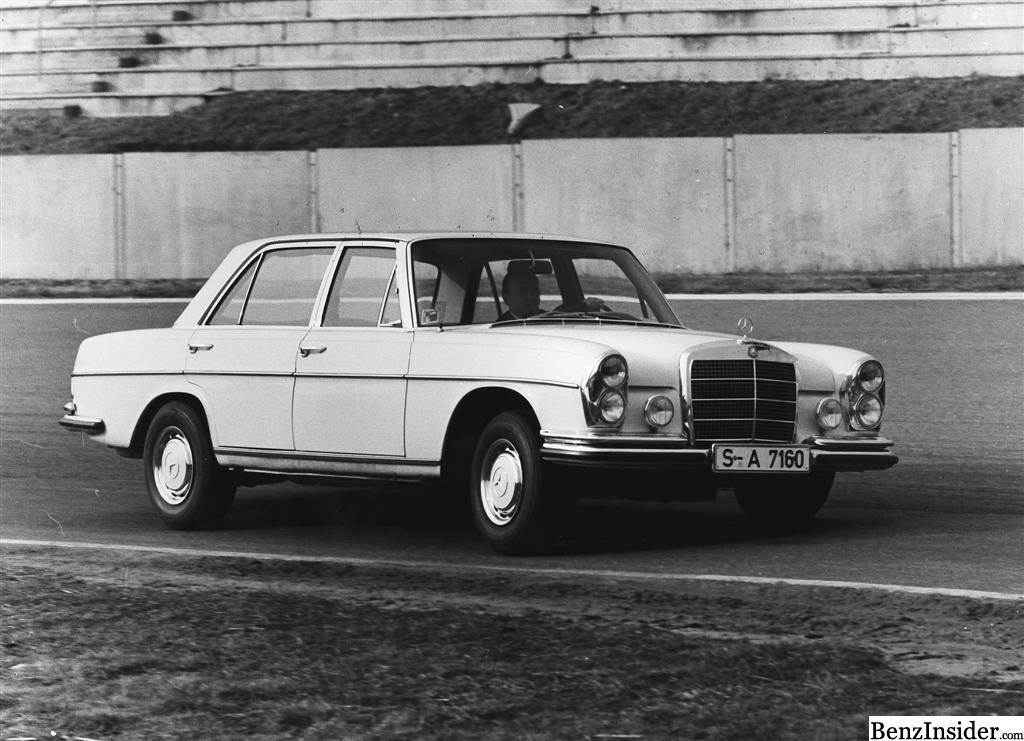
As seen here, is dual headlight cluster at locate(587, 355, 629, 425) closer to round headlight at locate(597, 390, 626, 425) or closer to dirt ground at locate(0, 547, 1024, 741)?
round headlight at locate(597, 390, 626, 425)

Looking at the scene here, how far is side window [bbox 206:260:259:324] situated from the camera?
9.23 m

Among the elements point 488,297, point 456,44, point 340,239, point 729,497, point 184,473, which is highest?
point 456,44

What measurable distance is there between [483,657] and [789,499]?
4014 millimetres

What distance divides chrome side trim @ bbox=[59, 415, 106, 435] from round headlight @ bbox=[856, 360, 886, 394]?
4298 millimetres

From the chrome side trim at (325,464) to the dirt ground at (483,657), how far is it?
3.59ft

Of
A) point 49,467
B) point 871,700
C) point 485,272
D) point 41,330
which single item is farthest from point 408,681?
point 41,330

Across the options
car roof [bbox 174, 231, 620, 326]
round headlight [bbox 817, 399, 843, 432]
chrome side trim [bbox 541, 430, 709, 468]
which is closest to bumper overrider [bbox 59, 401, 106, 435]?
car roof [bbox 174, 231, 620, 326]

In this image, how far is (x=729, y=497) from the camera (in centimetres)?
1044

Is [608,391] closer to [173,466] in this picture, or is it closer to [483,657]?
[483,657]

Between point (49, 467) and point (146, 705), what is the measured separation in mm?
7715

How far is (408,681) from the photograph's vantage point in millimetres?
4832

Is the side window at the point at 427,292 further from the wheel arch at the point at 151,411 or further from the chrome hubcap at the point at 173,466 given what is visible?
the chrome hubcap at the point at 173,466

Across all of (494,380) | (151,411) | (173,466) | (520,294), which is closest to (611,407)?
(494,380)

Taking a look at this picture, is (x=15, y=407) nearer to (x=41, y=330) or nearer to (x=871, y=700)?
(x=41, y=330)
